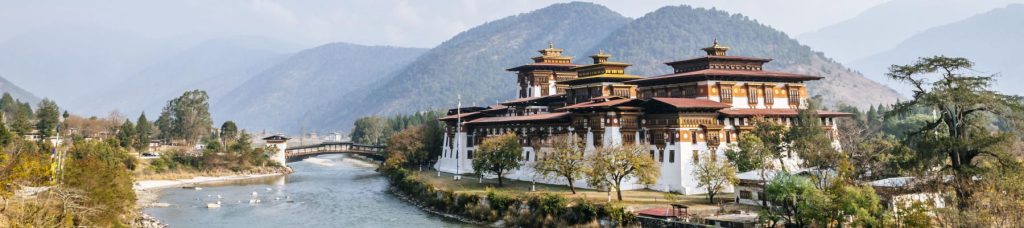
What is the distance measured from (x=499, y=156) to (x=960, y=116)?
3683 centimetres

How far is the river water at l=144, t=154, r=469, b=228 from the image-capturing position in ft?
196

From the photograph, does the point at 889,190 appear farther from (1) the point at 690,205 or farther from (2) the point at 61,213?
(2) the point at 61,213

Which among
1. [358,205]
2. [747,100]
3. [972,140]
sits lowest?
[358,205]

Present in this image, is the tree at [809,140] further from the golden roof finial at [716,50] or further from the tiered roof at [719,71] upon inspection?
the golden roof finial at [716,50]

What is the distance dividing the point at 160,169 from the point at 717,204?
259 ft

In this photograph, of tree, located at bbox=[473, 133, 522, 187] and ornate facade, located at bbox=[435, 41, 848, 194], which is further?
tree, located at bbox=[473, 133, 522, 187]


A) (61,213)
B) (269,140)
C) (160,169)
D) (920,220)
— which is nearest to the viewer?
(920,220)

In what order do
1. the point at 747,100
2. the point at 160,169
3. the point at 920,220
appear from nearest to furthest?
the point at 920,220 → the point at 747,100 → the point at 160,169

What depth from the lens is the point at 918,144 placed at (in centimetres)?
3853

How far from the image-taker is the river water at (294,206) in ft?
196

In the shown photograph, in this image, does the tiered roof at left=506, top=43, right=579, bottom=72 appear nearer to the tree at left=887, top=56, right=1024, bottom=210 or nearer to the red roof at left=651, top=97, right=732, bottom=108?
the red roof at left=651, top=97, right=732, bottom=108

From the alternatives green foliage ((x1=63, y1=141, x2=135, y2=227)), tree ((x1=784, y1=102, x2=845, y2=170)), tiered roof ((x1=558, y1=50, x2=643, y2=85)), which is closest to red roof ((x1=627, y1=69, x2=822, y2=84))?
tiered roof ((x1=558, y1=50, x2=643, y2=85))

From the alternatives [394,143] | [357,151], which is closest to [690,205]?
[394,143]

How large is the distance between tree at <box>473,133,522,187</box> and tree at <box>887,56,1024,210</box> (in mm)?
33393
